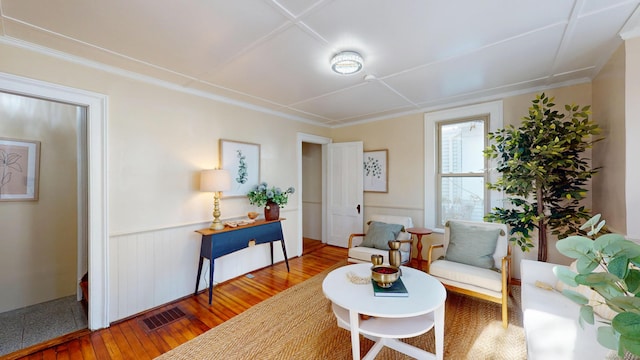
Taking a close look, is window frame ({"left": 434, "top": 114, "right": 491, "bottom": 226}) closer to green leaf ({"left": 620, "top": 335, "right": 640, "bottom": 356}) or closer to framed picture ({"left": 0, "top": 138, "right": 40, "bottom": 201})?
green leaf ({"left": 620, "top": 335, "right": 640, "bottom": 356})

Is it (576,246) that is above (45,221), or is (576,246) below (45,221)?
above

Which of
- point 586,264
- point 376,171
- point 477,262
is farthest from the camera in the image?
point 376,171

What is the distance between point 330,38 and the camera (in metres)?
1.92

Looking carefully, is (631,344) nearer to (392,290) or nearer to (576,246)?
(576,246)

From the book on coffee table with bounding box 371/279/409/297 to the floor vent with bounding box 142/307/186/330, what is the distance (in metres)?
1.96

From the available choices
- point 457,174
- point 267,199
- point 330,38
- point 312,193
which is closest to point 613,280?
point 330,38

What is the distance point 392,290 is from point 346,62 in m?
1.90

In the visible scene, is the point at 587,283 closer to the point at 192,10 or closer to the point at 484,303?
the point at 192,10

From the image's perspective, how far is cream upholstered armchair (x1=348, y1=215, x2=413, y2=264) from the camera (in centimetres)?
322

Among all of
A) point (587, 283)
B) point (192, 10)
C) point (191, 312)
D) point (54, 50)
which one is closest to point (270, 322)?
point (191, 312)

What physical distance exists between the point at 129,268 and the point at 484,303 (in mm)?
3634

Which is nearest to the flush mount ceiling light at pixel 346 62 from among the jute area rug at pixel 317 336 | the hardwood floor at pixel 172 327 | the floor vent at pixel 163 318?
the jute area rug at pixel 317 336

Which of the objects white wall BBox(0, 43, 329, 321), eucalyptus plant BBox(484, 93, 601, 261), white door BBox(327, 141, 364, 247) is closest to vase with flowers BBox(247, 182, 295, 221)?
white wall BBox(0, 43, 329, 321)

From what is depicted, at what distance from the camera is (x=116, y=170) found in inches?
94.4
